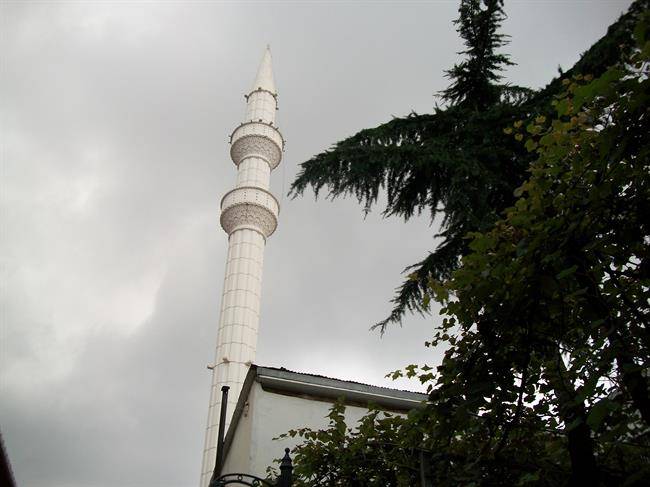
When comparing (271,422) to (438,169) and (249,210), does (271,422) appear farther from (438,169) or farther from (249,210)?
(249,210)

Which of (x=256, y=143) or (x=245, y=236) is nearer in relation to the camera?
(x=245, y=236)

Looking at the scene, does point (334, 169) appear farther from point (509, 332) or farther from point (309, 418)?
point (509, 332)

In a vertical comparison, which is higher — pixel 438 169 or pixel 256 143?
pixel 256 143

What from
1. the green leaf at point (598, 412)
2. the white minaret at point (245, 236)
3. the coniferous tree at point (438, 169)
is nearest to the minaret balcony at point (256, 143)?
the white minaret at point (245, 236)

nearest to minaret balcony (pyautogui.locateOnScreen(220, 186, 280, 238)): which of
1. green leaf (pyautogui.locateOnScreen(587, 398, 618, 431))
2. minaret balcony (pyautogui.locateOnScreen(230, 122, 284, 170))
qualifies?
minaret balcony (pyautogui.locateOnScreen(230, 122, 284, 170))

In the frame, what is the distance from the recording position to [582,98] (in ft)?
11.1

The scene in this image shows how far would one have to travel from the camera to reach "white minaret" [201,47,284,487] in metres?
23.3

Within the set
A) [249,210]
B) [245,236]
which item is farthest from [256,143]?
[245,236]

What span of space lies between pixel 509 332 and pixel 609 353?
2.59 feet

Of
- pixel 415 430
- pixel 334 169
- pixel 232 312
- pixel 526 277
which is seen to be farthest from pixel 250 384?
pixel 232 312

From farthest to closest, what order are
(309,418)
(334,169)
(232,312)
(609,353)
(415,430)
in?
(232,312), (309,418), (334,169), (415,430), (609,353)

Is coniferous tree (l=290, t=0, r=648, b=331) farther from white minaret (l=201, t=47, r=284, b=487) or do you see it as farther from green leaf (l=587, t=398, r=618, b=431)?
white minaret (l=201, t=47, r=284, b=487)

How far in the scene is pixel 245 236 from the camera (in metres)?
27.1

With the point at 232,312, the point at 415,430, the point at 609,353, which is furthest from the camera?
the point at 232,312
